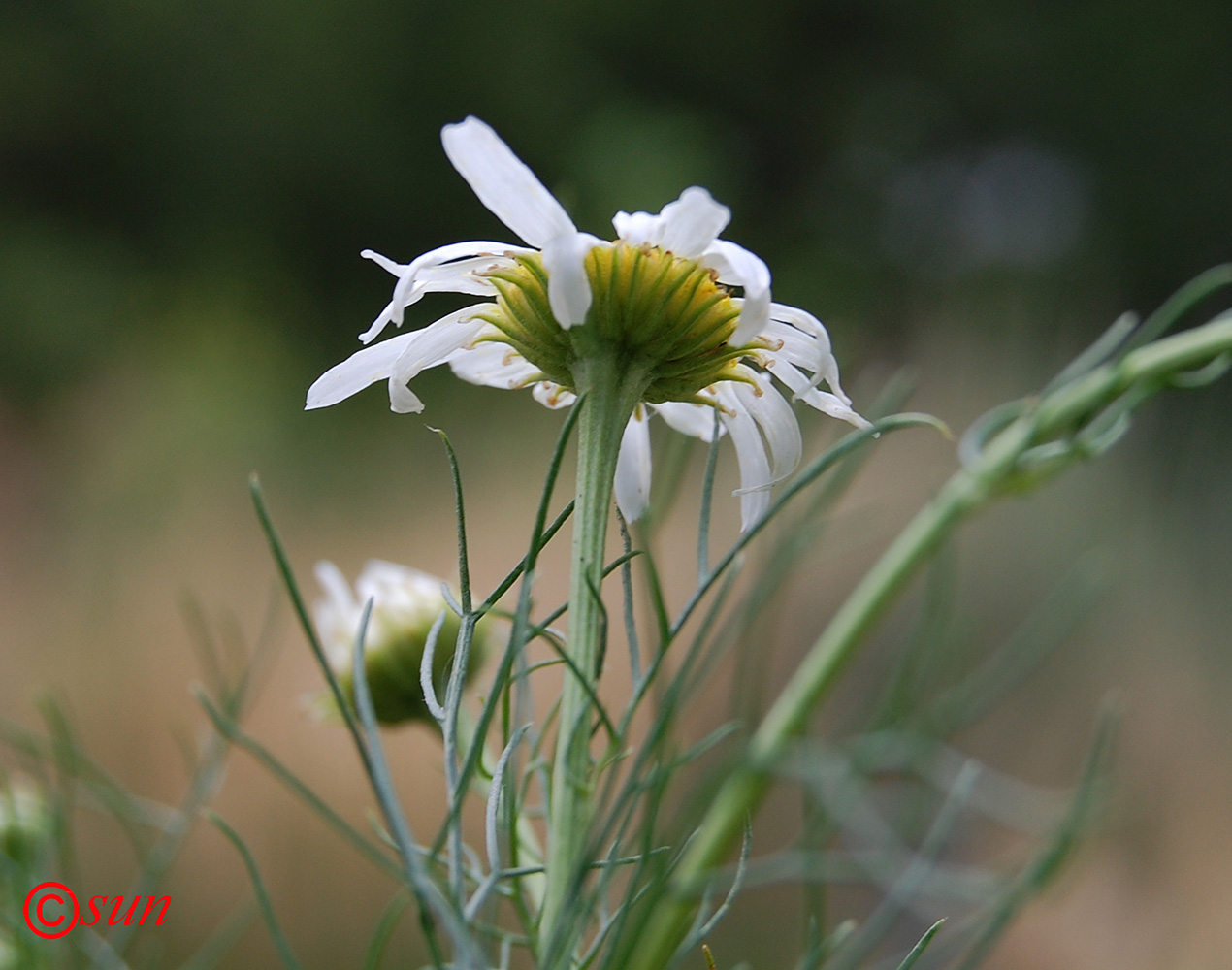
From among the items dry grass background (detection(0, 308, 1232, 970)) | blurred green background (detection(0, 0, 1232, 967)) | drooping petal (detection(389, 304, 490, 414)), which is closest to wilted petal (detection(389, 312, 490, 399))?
drooping petal (detection(389, 304, 490, 414))

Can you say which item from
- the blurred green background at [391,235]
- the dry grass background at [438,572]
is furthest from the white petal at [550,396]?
the blurred green background at [391,235]

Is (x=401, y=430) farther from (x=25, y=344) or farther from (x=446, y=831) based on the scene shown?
(x=446, y=831)

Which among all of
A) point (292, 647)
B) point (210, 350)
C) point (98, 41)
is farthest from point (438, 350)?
point (98, 41)

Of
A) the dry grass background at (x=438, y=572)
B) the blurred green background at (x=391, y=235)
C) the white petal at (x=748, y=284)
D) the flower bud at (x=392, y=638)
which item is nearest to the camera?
the white petal at (x=748, y=284)

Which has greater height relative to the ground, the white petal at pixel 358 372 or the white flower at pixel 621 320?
the white flower at pixel 621 320

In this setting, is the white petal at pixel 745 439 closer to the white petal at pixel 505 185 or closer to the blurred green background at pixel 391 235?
the white petal at pixel 505 185

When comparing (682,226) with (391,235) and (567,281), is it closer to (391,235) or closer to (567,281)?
(567,281)
